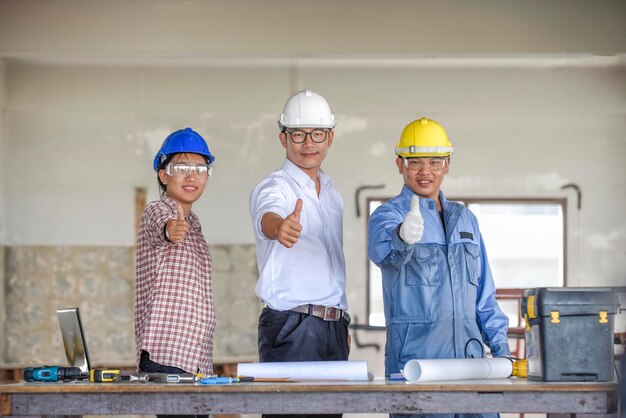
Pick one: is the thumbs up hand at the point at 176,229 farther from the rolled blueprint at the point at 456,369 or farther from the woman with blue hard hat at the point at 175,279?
the rolled blueprint at the point at 456,369

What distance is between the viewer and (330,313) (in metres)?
4.42

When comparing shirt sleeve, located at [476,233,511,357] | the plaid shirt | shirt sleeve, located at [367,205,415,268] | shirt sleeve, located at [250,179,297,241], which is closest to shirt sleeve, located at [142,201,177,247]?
the plaid shirt

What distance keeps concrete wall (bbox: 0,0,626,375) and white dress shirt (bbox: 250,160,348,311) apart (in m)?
4.01

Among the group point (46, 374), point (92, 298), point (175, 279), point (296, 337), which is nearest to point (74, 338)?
point (46, 374)

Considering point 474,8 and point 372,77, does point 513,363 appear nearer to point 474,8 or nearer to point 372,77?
Answer: point 474,8

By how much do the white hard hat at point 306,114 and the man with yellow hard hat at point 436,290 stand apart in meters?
0.46

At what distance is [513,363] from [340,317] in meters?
0.79

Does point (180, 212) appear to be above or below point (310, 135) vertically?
below

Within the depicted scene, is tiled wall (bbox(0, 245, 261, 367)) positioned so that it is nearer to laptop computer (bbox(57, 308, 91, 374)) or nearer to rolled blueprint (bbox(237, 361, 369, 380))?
laptop computer (bbox(57, 308, 91, 374))

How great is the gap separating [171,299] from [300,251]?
1.85 ft

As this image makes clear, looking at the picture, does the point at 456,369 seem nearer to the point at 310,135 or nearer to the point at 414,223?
the point at 414,223

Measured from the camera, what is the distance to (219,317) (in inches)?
341

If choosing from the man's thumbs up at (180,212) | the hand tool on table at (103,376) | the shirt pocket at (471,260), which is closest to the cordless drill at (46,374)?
the hand tool on table at (103,376)

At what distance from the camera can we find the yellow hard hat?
452cm
